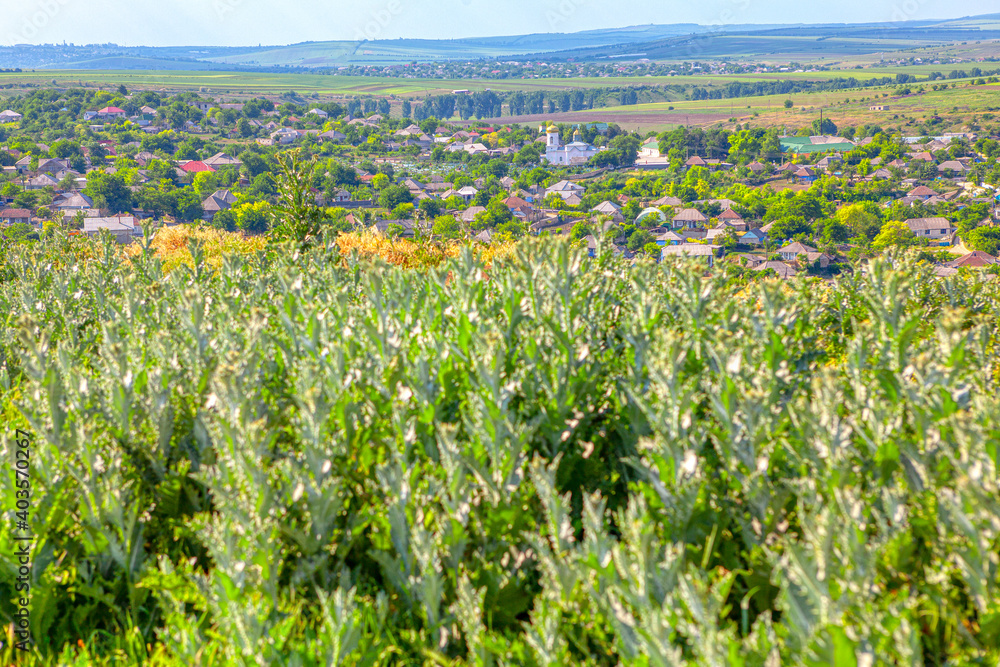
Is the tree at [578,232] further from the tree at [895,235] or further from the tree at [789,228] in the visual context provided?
the tree at [895,235]

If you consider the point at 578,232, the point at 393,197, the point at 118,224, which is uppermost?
the point at 578,232

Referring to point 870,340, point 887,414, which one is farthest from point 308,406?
point 870,340

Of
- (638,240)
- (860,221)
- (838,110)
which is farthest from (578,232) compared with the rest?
(838,110)

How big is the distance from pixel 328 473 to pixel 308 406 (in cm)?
25

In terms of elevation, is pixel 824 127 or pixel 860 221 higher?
pixel 824 127

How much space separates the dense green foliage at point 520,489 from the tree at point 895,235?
271ft

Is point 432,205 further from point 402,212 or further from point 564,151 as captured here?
point 564,151

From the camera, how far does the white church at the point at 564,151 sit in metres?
153

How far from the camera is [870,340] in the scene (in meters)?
3.24

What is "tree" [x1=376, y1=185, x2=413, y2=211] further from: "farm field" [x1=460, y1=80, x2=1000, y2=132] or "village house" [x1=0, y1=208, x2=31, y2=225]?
"farm field" [x1=460, y1=80, x2=1000, y2=132]

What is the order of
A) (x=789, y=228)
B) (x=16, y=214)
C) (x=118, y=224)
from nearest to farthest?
(x=118, y=224), (x=16, y=214), (x=789, y=228)

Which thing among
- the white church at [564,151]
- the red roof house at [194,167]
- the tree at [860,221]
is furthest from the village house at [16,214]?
the tree at [860,221]

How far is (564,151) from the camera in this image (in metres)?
156

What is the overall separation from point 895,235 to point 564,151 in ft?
282
